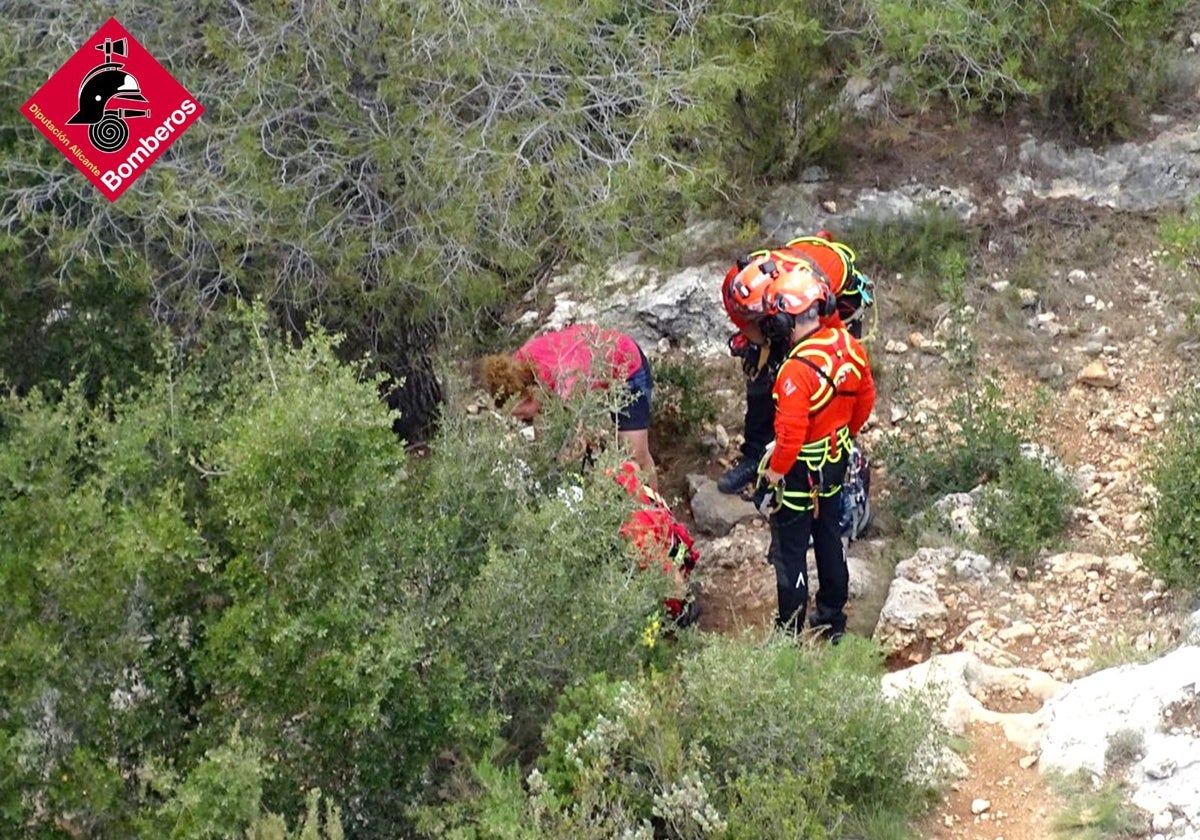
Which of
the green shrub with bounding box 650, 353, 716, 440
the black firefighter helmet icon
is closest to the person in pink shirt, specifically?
the green shrub with bounding box 650, 353, 716, 440

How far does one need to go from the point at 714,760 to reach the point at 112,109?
398cm

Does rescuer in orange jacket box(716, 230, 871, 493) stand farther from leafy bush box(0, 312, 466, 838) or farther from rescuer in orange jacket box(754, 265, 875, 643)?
leafy bush box(0, 312, 466, 838)

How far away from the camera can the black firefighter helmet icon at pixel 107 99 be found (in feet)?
20.2

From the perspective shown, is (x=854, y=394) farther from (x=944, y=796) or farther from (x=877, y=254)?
(x=877, y=254)

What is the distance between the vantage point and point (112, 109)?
20.4ft

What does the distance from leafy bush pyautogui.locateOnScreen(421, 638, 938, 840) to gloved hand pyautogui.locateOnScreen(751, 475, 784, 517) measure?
1213 mm

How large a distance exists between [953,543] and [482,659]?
2672 mm

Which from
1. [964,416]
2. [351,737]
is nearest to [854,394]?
[964,416]

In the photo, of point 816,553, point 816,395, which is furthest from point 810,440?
point 816,553

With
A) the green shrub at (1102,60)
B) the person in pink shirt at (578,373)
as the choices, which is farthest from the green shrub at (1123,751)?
the green shrub at (1102,60)

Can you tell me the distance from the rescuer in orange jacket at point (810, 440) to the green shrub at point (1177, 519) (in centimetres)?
126

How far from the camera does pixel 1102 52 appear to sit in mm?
9180

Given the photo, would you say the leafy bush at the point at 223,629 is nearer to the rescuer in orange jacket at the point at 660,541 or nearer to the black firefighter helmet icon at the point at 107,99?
the rescuer in orange jacket at the point at 660,541

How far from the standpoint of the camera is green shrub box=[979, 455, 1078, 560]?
248 inches
